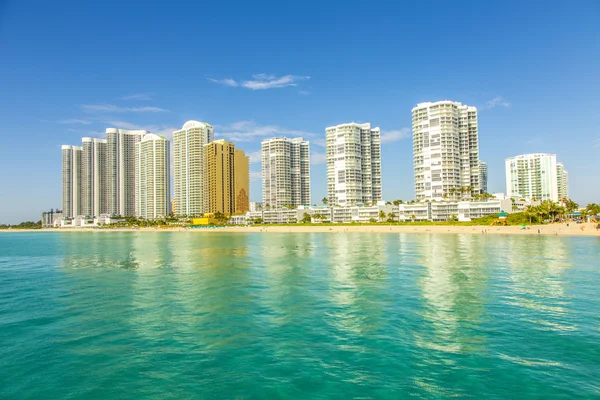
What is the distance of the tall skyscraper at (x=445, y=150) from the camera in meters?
165

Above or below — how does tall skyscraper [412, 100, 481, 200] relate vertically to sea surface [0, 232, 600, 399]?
above

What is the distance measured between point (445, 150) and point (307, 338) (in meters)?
163

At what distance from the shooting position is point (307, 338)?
744 inches

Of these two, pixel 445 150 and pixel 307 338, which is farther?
pixel 445 150

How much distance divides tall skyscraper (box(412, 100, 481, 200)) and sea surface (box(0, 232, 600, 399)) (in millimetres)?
136093

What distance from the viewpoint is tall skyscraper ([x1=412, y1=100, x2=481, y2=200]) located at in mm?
165125

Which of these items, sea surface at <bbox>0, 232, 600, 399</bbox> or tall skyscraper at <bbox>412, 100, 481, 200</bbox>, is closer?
sea surface at <bbox>0, 232, 600, 399</bbox>

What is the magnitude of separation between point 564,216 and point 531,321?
16397 centimetres

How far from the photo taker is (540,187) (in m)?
198

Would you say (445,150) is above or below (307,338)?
→ above

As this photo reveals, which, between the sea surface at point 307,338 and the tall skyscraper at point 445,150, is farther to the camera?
the tall skyscraper at point 445,150

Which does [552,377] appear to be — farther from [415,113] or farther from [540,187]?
[540,187]

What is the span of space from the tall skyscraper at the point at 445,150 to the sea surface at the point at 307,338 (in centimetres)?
13609

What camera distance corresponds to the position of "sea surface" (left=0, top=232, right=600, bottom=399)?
1388cm
